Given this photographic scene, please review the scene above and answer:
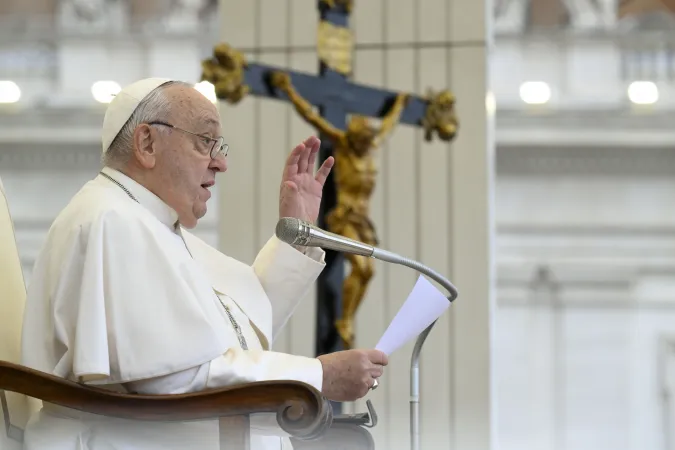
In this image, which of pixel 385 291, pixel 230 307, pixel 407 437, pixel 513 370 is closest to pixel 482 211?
pixel 385 291

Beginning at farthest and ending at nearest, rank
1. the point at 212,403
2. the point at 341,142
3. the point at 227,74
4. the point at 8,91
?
1. the point at 8,91
2. the point at 341,142
3. the point at 227,74
4. the point at 212,403

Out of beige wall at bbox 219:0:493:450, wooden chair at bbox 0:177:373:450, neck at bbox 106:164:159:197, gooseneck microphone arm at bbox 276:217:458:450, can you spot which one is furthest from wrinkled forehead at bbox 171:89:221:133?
beige wall at bbox 219:0:493:450

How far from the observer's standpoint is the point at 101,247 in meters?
2.83

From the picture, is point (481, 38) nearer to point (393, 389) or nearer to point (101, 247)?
point (393, 389)

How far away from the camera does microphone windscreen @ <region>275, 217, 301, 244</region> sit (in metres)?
2.75

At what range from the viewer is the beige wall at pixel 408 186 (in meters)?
6.41

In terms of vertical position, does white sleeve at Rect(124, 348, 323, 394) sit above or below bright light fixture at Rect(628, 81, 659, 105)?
below

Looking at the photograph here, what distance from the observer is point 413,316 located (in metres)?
2.94

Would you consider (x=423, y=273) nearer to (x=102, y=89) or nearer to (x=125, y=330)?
(x=125, y=330)

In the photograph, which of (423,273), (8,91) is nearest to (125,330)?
(423,273)

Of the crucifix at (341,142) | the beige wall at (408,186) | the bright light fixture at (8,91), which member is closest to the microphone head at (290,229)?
the crucifix at (341,142)

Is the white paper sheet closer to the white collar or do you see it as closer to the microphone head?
the microphone head

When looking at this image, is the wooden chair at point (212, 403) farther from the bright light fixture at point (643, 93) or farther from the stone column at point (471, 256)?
the bright light fixture at point (643, 93)

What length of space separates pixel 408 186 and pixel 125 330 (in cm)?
382
